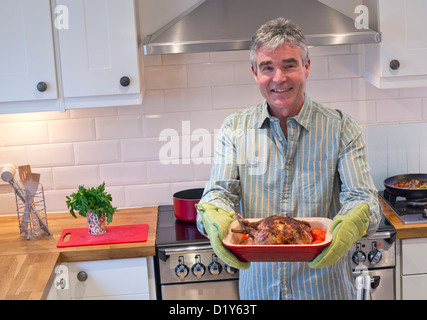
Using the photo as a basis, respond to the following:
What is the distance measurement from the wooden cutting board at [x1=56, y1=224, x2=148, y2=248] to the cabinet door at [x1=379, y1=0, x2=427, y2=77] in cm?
137

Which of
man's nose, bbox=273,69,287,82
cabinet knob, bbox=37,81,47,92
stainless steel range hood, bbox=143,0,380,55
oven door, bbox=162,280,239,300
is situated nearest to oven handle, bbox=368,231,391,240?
oven door, bbox=162,280,239,300

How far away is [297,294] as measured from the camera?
2.16 meters

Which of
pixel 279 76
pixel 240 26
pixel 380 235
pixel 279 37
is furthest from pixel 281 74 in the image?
pixel 380 235

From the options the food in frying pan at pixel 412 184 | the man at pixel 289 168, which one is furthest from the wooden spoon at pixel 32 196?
the food in frying pan at pixel 412 184

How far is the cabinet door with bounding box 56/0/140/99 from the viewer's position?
8.94ft

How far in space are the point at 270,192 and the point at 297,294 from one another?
1.23 feet

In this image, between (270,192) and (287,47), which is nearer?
(287,47)

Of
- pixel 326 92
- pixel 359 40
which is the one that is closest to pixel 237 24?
pixel 359 40

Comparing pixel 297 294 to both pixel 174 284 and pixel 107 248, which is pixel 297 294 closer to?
pixel 174 284

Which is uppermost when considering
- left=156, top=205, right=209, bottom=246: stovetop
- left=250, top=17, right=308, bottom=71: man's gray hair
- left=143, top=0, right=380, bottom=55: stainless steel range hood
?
left=143, top=0, right=380, bottom=55: stainless steel range hood

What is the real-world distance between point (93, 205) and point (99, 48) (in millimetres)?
708

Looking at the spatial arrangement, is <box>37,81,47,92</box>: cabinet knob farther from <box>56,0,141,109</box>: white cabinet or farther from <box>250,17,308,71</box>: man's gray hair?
<box>250,17,308,71</box>: man's gray hair

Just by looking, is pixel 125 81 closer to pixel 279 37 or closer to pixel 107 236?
pixel 107 236

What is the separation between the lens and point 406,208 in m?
2.95
